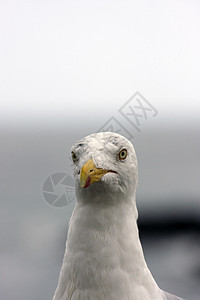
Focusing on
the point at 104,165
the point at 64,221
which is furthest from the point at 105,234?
the point at 64,221

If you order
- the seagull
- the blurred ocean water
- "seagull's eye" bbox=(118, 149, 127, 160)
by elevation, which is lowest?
the seagull

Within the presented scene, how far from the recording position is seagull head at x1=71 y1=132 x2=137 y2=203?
1.19 metres

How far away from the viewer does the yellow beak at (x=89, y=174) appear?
1153 millimetres

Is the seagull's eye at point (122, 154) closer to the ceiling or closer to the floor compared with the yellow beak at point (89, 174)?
closer to the ceiling

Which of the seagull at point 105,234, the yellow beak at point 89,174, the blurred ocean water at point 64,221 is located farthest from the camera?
the blurred ocean water at point 64,221

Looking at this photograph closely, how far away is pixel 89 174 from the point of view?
1.16 metres

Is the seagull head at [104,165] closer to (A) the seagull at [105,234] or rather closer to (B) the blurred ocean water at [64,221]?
(A) the seagull at [105,234]

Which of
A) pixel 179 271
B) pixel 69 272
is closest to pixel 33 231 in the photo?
pixel 179 271

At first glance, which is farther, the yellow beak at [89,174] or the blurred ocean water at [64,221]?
the blurred ocean water at [64,221]

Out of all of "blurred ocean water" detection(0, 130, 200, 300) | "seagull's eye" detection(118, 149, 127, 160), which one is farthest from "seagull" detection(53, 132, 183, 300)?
"blurred ocean water" detection(0, 130, 200, 300)

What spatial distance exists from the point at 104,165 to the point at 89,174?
70 mm

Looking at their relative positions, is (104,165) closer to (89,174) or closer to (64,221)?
(89,174)

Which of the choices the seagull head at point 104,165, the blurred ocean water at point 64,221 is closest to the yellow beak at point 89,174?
the seagull head at point 104,165

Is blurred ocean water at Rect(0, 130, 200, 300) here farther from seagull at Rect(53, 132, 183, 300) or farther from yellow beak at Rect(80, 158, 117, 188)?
yellow beak at Rect(80, 158, 117, 188)
